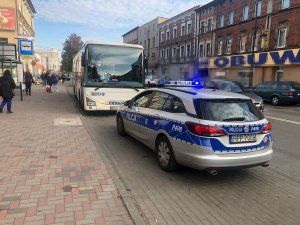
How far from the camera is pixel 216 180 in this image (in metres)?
4.90

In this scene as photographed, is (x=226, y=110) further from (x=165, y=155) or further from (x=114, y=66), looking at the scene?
(x=114, y=66)

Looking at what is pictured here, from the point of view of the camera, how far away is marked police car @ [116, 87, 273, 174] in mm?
4375

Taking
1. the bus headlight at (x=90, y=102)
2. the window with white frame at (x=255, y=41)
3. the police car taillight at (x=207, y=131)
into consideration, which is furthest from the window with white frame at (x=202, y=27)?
the police car taillight at (x=207, y=131)

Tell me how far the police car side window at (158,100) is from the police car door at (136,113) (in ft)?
0.89

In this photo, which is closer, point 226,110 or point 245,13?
point 226,110

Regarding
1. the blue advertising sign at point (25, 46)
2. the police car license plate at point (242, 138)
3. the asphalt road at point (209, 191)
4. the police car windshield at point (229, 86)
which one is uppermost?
the blue advertising sign at point (25, 46)

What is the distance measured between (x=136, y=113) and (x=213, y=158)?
2.69 metres

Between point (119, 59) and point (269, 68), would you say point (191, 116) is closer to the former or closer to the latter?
point (119, 59)

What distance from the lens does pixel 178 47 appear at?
1820 inches

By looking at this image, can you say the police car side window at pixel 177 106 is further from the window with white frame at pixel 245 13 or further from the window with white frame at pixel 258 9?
the window with white frame at pixel 245 13

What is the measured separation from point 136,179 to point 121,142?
250 centimetres

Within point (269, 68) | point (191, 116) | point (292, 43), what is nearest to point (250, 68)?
point (269, 68)

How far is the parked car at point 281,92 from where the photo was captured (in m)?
17.7

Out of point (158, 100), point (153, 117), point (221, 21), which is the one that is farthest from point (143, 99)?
point (221, 21)
